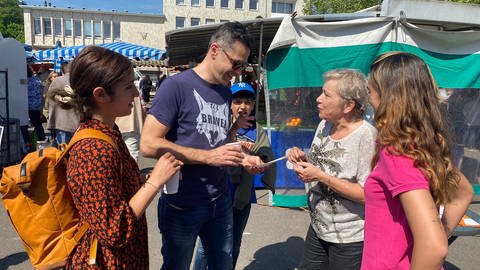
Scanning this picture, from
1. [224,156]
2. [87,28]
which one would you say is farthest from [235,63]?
[87,28]

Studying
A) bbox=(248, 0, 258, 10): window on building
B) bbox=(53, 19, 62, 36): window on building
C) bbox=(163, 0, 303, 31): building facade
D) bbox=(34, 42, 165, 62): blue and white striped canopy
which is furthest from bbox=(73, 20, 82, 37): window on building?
bbox=(34, 42, 165, 62): blue and white striped canopy

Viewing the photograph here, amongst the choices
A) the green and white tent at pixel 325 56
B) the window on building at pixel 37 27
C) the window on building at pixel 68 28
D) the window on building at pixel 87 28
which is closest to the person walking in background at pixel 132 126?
the green and white tent at pixel 325 56

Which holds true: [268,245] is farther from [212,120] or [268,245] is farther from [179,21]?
[179,21]

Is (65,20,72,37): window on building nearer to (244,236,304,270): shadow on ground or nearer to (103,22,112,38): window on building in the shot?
(103,22,112,38): window on building

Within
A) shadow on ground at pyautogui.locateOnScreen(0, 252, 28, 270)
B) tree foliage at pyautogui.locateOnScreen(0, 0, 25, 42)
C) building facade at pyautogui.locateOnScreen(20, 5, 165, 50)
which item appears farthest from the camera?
tree foliage at pyautogui.locateOnScreen(0, 0, 25, 42)

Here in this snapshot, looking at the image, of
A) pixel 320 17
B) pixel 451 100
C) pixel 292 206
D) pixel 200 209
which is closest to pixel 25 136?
pixel 292 206

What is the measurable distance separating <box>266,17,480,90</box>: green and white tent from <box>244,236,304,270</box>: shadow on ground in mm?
2068

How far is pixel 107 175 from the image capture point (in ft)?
4.51

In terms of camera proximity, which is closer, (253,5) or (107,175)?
(107,175)

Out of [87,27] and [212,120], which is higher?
[87,27]

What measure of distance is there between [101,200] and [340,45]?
4279 mm

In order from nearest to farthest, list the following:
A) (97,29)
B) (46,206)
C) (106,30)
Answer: (46,206) < (97,29) < (106,30)

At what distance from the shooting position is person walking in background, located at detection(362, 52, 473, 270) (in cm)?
119

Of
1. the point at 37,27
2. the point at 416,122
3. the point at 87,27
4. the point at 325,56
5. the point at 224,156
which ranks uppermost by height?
the point at 87,27
